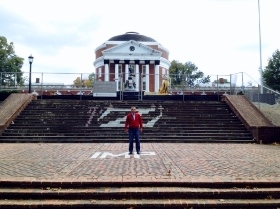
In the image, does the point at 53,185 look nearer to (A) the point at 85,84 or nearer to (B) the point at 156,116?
(B) the point at 156,116

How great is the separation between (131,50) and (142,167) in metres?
53.6

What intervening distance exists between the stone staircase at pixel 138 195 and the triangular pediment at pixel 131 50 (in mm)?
54482

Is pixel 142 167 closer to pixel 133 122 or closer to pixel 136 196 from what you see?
pixel 136 196

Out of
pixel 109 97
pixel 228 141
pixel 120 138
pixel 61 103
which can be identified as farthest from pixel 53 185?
pixel 109 97

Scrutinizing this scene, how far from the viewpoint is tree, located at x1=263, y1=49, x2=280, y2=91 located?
44.3 metres

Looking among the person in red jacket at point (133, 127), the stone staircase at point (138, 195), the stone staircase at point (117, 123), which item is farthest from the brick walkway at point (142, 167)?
the stone staircase at point (117, 123)

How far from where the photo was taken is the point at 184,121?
17078mm

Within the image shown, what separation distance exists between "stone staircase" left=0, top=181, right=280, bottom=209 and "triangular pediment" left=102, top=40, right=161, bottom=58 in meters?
54.5

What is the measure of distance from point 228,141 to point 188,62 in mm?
78653

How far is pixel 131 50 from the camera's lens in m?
60.2

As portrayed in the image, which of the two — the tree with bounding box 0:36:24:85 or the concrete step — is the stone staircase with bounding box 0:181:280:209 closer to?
the concrete step

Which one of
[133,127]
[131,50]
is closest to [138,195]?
[133,127]

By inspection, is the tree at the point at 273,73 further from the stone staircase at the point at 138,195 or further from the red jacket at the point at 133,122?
the stone staircase at the point at 138,195

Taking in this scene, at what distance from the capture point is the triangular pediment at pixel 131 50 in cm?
5978
